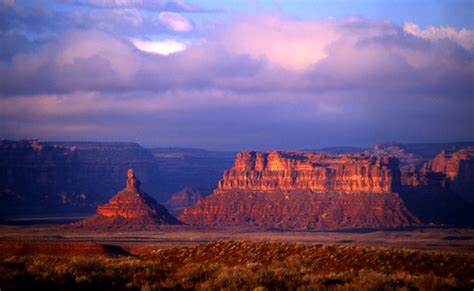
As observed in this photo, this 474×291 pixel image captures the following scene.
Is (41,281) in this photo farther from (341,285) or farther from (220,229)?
(220,229)

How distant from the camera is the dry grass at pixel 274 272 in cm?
3347

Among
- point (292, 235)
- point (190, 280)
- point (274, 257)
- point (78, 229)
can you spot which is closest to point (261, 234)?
point (292, 235)

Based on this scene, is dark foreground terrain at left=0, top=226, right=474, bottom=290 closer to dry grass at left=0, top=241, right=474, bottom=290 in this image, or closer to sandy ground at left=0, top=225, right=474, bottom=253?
dry grass at left=0, top=241, right=474, bottom=290

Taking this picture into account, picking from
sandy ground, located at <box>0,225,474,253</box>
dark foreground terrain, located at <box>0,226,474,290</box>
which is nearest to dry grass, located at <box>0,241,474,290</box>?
dark foreground terrain, located at <box>0,226,474,290</box>

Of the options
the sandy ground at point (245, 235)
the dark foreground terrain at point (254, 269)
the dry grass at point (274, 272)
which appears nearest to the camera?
the dry grass at point (274, 272)

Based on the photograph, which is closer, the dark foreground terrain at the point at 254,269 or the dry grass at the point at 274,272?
the dry grass at the point at 274,272

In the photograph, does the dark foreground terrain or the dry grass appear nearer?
the dry grass

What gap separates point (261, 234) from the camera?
173 metres

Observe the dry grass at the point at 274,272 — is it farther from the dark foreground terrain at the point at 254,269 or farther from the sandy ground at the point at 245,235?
the sandy ground at the point at 245,235

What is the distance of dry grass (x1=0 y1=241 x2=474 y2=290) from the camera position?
1318 inches

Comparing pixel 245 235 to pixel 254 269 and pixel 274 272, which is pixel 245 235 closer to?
pixel 254 269

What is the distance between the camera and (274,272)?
36.1m

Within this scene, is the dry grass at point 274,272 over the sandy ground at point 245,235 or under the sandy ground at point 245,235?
over

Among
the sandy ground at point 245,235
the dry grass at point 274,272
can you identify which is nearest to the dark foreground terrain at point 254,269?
the dry grass at point 274,272
